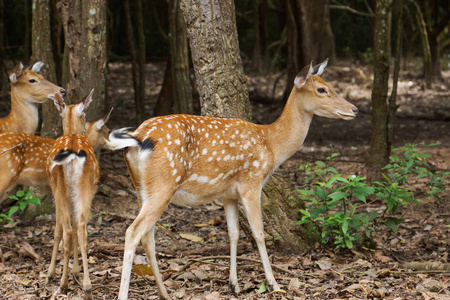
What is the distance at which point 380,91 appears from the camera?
818cm

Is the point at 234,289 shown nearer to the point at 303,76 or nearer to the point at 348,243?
the point at 348,243

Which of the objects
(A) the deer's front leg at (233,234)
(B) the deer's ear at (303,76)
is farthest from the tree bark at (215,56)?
(A) the deer's front leg at (233,234)

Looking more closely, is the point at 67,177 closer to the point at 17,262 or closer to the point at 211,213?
the point at 17,262

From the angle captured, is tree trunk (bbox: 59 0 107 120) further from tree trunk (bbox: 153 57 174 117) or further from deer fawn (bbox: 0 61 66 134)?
Result: tree trunk (bbox: 153 57 174 117)

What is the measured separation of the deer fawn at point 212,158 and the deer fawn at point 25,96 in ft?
10.5

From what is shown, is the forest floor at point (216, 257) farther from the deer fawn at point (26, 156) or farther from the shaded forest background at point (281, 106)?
the deer fawn at point (26, 156)

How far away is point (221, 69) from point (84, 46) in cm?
230

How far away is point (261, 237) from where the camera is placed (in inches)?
222

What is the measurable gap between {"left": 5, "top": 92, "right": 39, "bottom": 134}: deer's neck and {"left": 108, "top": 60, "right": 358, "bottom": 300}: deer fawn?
3.35m

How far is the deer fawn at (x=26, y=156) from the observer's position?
21.9 feet

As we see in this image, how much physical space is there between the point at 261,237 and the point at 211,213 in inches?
116

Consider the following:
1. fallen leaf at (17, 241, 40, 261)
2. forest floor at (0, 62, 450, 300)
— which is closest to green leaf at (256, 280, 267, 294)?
forest floor at (0, 62, 450, 300)

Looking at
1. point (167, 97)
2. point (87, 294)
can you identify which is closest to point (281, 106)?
point (167, 97)

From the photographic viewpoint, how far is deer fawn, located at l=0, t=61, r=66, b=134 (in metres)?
7.95
